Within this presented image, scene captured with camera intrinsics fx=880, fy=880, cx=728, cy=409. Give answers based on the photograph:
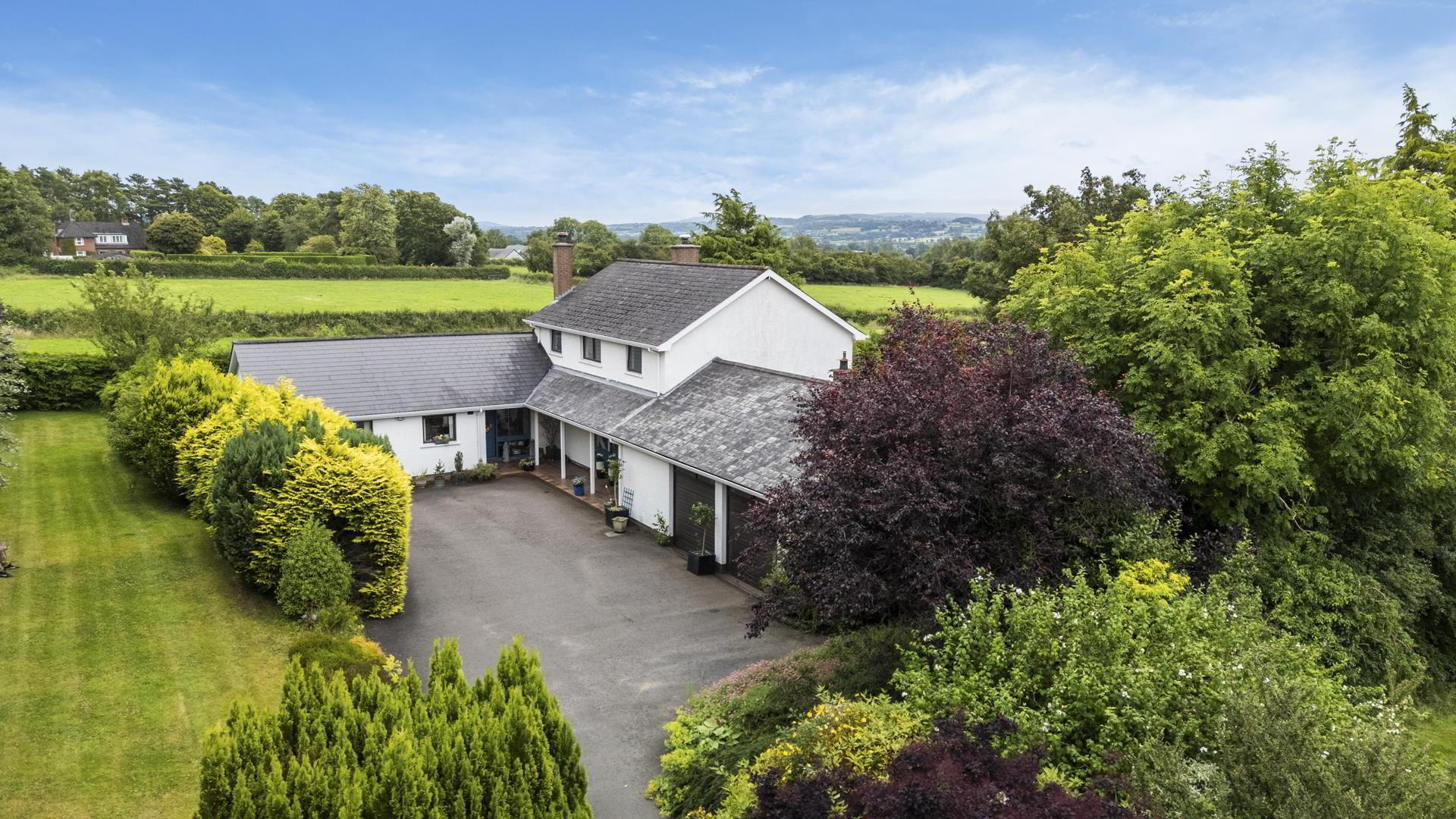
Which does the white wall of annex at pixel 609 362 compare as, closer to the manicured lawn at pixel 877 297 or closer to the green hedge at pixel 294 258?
the manicured lawn at pixel 877 297

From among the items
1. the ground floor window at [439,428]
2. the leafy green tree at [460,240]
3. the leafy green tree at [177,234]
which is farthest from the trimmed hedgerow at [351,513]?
the leafy green tree at [177,234]

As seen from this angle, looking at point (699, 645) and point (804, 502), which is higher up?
point (804, 502)

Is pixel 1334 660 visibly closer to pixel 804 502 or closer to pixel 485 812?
pixel 804 502

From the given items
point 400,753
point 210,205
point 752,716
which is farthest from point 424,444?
point 210,205

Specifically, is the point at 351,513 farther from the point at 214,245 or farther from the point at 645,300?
the point at 214,245

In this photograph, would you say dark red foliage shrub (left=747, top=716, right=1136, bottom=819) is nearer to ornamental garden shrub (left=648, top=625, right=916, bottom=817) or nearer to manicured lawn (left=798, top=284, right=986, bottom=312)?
ornamental garden shrub (left=648, top=625, right=916, bottom=817)

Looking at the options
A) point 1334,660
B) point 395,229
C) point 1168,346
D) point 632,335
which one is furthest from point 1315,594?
point 395,229
